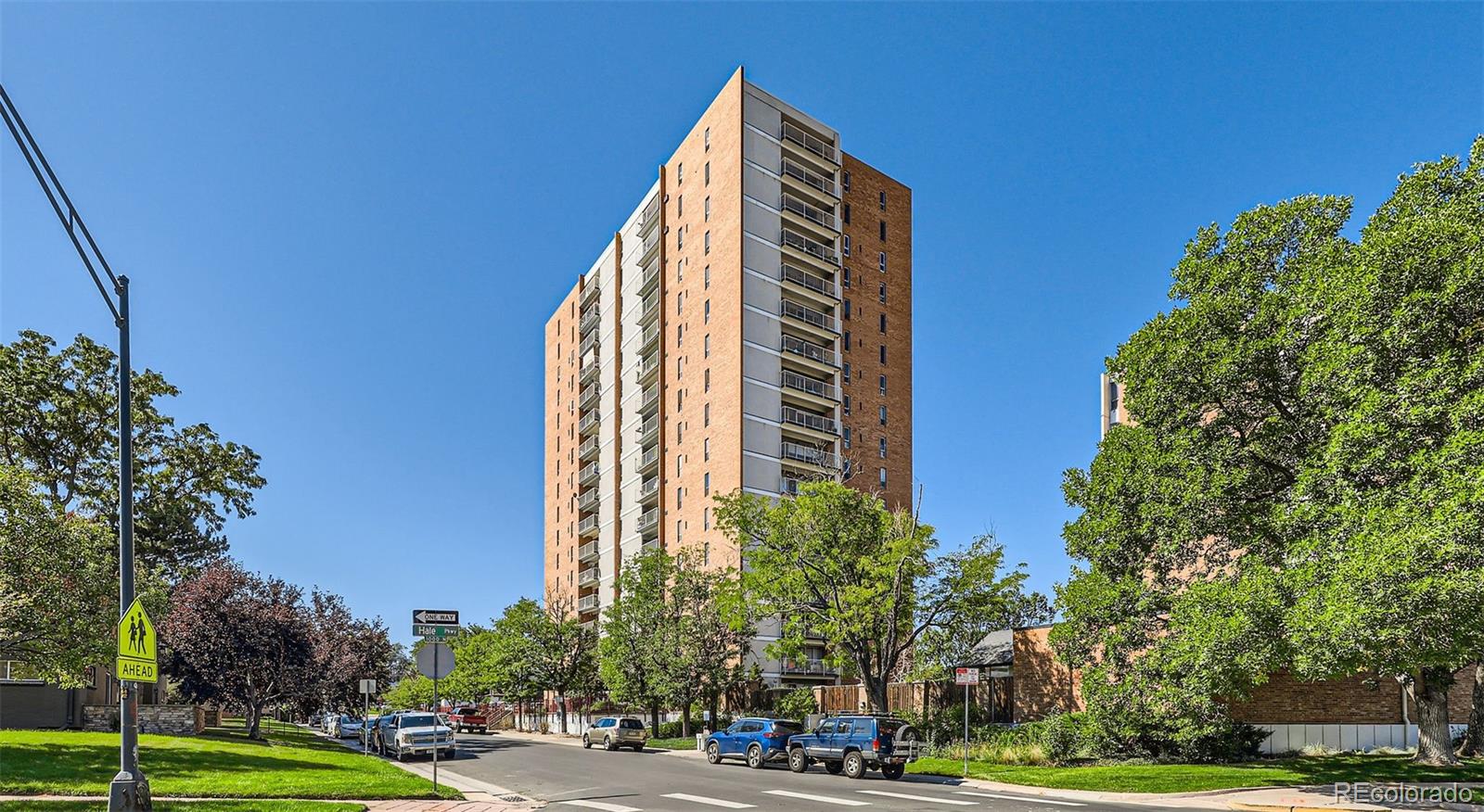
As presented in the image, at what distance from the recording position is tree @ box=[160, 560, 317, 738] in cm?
4225

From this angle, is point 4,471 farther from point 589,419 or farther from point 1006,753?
point 589,419

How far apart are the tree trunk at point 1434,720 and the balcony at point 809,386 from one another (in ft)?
138

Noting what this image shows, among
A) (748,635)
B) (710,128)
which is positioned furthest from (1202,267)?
(710,128)

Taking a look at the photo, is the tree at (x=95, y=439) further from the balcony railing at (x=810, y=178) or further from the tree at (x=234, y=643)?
the balcony railing at (x=810, y=178)

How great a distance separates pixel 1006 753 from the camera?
2867 centimetres

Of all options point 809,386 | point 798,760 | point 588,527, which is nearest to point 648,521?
point 588,527

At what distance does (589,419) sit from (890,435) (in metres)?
28.4

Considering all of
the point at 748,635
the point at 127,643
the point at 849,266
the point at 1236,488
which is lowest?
the point at 748,635

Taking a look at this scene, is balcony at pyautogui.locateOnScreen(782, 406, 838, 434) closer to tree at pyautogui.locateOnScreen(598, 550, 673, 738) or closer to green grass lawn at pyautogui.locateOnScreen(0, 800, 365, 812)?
tree at pyautogui.locateOnScreen(598, 550, 673, 738)

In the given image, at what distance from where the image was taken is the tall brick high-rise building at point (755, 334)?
206 feet

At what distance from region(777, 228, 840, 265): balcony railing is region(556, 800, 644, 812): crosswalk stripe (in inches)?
1922

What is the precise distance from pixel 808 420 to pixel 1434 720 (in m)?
42.1

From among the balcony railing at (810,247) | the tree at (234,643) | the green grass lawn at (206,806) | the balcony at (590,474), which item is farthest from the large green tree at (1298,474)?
the balcony at (590,474)

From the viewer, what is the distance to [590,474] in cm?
8488
